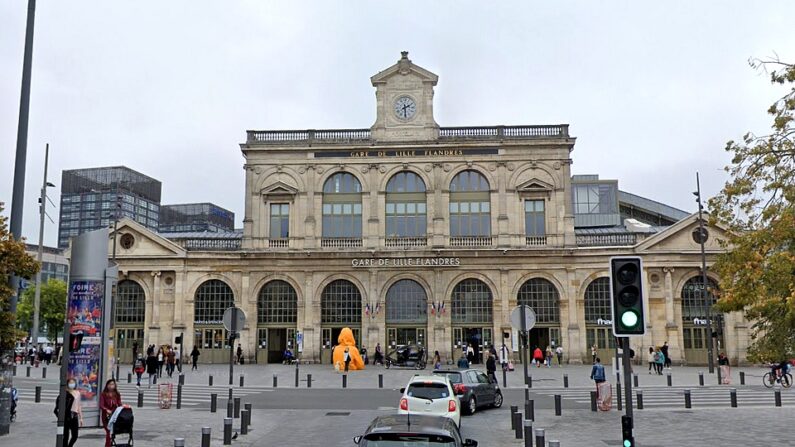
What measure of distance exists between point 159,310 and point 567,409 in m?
35.5

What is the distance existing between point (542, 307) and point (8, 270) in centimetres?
3857

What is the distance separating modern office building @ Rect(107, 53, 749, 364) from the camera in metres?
48.8

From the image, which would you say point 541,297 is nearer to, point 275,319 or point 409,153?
point 409,153

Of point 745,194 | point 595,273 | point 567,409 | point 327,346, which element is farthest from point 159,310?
point 745,194

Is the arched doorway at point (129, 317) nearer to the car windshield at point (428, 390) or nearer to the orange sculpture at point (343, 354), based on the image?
the orange sculpture at point (343, 354)

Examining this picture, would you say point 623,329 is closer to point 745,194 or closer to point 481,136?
point 745,194

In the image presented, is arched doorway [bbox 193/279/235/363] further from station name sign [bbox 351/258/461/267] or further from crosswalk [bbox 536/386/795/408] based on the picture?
crosswalk [bbox 536/386/795/408]

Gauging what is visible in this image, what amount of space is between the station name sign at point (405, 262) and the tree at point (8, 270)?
33556 millimetres

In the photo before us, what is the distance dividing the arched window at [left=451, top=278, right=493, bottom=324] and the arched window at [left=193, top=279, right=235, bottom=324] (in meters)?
16.1

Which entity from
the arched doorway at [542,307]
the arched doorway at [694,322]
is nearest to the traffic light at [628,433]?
the arched doorway at [542,307]

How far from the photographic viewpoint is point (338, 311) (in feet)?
165

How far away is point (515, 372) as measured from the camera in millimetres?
41844

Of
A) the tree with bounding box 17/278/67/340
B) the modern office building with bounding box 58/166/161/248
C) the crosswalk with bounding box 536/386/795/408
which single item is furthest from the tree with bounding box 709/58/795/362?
the modern office building with bounding box 58/166/161/248

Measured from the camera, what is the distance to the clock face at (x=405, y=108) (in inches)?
2058
